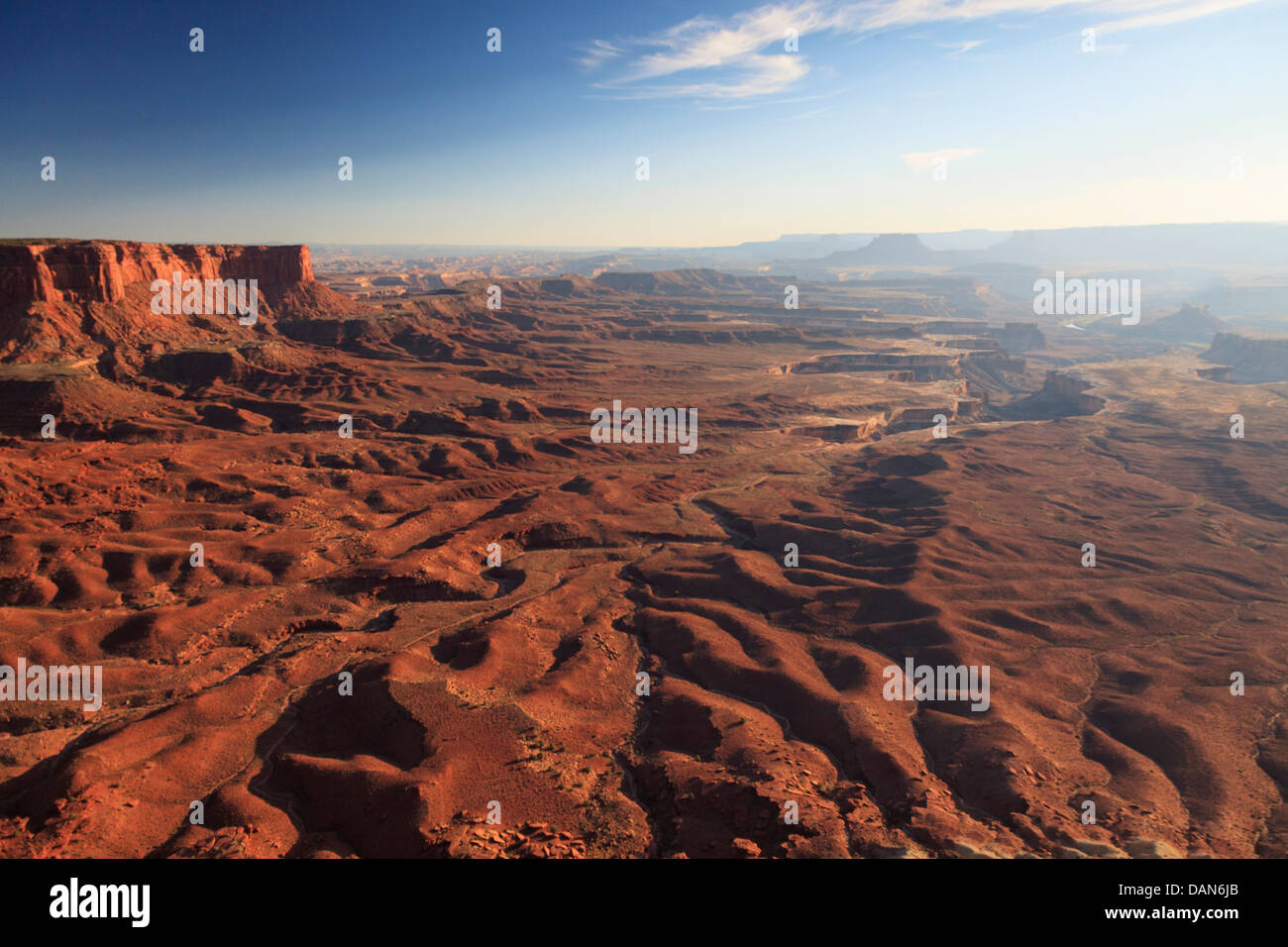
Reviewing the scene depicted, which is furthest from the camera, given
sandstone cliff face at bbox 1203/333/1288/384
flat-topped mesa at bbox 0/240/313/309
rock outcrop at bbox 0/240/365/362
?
sandstone cliff face at bbox 1203/333/1288/384

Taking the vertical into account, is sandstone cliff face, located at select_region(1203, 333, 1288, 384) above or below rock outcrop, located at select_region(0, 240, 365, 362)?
below

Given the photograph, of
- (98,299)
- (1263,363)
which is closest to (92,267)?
(98,299)

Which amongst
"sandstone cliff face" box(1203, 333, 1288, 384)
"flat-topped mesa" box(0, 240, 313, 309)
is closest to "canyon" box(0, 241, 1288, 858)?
"flat-topped mesa" box(0, 240, 313, 309)

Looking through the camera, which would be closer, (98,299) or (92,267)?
(92,267)

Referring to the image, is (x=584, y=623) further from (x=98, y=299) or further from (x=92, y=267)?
(x=92, y=267)

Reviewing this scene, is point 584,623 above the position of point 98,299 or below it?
below

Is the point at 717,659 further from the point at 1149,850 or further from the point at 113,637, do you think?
the point at 113,637

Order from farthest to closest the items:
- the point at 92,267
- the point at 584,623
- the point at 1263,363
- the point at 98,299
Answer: the point at 1263,363 → the point at 98,299 → the point at 92,267 → the point at 584,623

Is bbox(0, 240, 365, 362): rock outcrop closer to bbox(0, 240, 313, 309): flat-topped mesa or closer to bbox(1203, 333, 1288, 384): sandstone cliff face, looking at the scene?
bbox(0, 240, 313, 309): flat-topped mesa

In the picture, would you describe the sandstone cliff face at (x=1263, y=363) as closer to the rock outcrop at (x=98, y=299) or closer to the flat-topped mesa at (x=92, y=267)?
the rock outcrop at (x=98, y=299)
